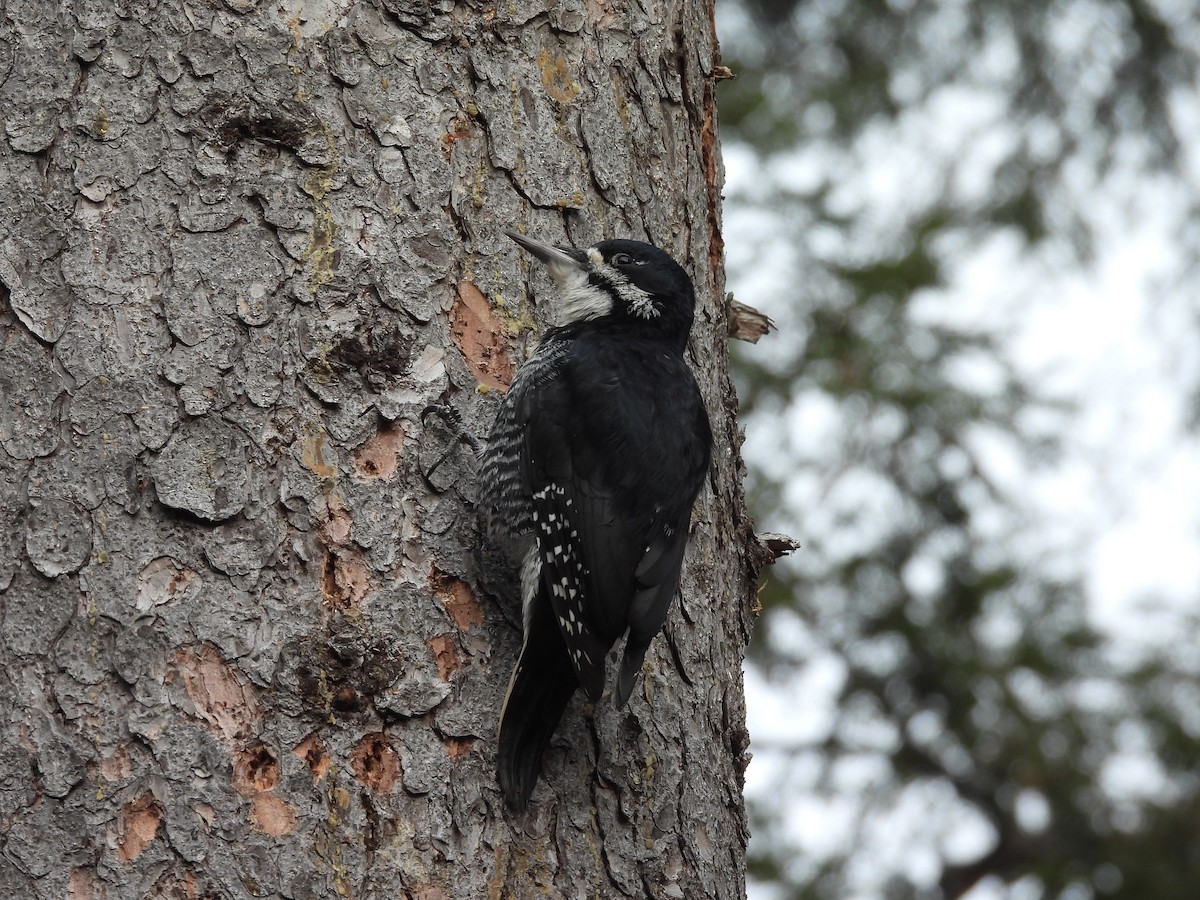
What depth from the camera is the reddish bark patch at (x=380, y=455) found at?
2.39 m

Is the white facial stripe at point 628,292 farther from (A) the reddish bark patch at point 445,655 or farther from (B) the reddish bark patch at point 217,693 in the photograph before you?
(B) the reddish bark patch at point 217,693

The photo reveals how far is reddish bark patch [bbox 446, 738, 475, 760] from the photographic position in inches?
88.4

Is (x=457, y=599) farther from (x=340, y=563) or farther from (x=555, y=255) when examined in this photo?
(x=555, y=255)

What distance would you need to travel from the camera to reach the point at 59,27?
2449mm

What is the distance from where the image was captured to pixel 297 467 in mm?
2320

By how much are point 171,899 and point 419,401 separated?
967mm

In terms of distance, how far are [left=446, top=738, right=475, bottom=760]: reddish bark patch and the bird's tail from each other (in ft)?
0.18

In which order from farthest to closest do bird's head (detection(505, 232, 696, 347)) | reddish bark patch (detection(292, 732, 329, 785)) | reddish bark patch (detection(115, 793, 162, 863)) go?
bird's head (detection(505, 232, 696, 347))
reddish bark patch (detection(292, 732, 329, 785))
reddish bark patch (detection(115, 793, 162, 863))

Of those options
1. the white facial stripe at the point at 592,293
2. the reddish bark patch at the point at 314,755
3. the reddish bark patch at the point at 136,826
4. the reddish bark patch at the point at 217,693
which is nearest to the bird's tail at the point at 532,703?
the reddish bark patch at the point at 314,755

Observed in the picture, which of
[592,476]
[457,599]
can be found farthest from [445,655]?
[592,476]

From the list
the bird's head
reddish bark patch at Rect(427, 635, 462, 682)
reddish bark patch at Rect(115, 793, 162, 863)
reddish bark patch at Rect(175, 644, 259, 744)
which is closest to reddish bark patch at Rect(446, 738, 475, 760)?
reddish bark patch at Rect(427, 635, 462, 682)

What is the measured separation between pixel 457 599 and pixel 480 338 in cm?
54

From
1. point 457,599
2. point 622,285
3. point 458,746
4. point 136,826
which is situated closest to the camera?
point 136,826

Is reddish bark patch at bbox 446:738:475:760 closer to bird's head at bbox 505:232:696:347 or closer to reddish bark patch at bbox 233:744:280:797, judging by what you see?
reddish bark patch at bbox 233:744:280:797
